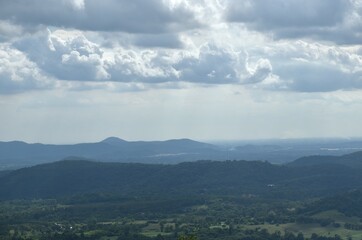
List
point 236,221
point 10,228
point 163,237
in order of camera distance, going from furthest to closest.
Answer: point 236,221 → point 10,228 → point 163,237

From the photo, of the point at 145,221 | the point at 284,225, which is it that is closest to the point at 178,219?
the point at 145,221

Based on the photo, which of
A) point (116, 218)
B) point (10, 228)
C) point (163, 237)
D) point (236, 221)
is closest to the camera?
point (163, 237)

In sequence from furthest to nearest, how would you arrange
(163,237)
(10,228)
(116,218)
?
1. (116,218)
2. (10,228)
3. (163,237)

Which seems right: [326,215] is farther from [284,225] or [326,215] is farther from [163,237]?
[163,237]

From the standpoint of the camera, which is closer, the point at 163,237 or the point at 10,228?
the point at 163,237

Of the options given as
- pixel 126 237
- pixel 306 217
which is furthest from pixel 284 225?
pixel 126 237

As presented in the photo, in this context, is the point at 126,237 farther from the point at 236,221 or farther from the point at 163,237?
the point at 236,221

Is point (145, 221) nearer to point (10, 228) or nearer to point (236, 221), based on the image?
point (236, 221)

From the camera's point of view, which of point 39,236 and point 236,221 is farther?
point 236,221
